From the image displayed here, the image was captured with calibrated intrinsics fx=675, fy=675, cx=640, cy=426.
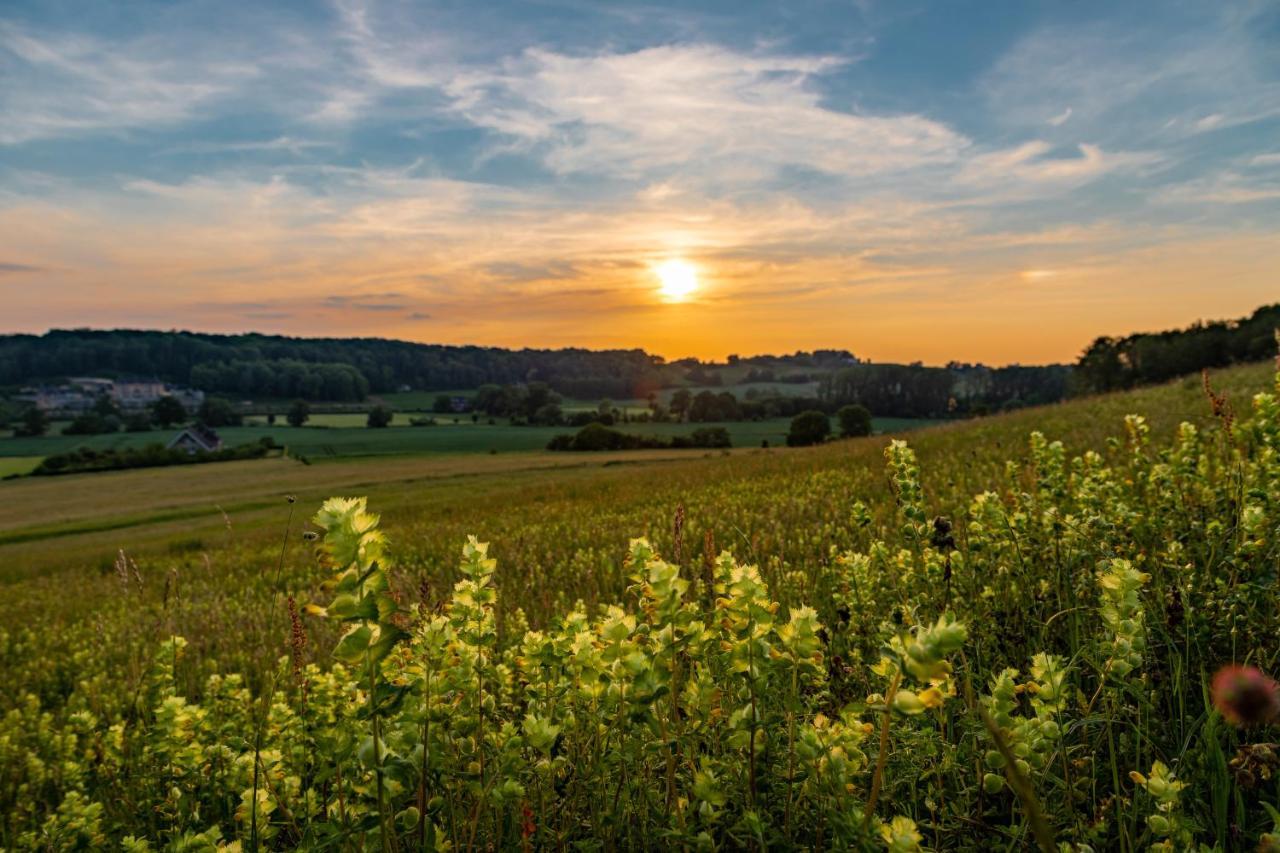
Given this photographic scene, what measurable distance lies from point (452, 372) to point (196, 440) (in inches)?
3373

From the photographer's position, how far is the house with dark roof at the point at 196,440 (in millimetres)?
95169

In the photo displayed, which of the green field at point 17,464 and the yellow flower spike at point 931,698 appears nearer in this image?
the yellow flower spike at point 931,698

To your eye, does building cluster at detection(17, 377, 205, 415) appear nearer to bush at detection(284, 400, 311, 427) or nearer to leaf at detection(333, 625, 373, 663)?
bush at detection(284, 400, 311, 427)

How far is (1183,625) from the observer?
3.07 meters

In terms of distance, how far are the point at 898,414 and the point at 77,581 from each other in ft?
434

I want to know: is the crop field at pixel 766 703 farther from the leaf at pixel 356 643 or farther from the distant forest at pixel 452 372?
the distant forest at pixel 452 372

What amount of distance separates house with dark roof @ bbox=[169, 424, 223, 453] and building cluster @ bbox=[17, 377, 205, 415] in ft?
158

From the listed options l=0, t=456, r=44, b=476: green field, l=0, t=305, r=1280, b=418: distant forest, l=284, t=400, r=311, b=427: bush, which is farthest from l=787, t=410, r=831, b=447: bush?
l=0, t=456, r=44, b=476: green field

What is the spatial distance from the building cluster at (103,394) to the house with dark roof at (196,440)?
48204 mm

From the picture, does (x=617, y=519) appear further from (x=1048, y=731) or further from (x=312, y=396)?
(x=312, y=396)

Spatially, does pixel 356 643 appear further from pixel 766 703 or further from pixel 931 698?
pixel 766 703

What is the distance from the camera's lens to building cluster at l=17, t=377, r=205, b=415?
14650 centimetres

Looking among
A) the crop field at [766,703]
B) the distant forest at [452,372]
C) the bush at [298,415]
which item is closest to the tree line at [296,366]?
the distant forest at [452,372]

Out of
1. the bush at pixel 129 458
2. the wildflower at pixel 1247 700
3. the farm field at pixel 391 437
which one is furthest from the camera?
the farm field at pixel 391 437
